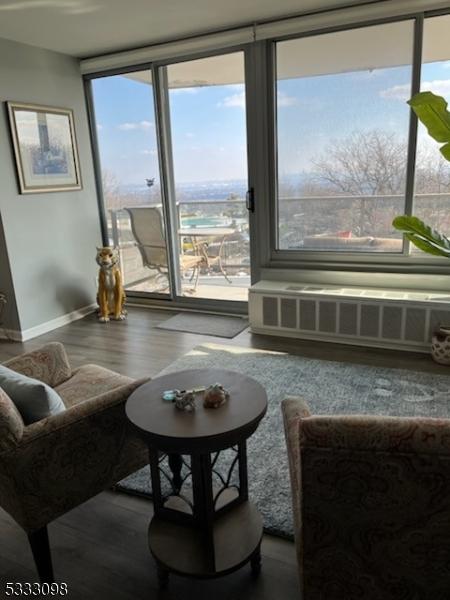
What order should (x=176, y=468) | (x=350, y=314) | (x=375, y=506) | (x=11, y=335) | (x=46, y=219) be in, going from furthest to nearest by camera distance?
(x=46, y=219), (x=11, y=335), (x=350, y=314), (x=176, y=468), (x=375, y=506)

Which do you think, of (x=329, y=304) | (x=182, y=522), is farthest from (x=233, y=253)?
(x=182, y=522)

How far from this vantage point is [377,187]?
379cm

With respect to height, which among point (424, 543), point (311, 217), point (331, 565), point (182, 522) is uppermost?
point (311, 217)

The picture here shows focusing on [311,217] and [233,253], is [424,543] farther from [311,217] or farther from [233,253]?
[233,253]

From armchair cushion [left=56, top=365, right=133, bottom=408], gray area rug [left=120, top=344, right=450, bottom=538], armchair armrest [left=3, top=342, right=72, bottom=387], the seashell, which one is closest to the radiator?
gray area rug [left=120, top=344, right=450, bottom=538]

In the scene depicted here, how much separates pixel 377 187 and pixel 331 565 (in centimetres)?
323

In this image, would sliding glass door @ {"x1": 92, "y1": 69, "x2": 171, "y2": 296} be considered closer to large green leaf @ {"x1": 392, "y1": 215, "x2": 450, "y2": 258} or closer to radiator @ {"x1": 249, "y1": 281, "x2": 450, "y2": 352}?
radiator @ {"x1": 249, "y1": 281, "x2": 450, "y2": 352}

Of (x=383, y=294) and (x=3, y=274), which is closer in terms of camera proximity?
(x=383, y=294)

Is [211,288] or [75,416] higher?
[75,416]

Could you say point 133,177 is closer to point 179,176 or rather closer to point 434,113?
point 179,176

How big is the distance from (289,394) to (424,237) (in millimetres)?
1412

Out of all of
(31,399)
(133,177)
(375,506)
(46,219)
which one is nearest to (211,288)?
(133,177)

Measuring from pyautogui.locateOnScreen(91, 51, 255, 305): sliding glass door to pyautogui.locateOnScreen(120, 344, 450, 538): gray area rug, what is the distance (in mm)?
1366

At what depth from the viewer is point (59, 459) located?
5.03 feet
